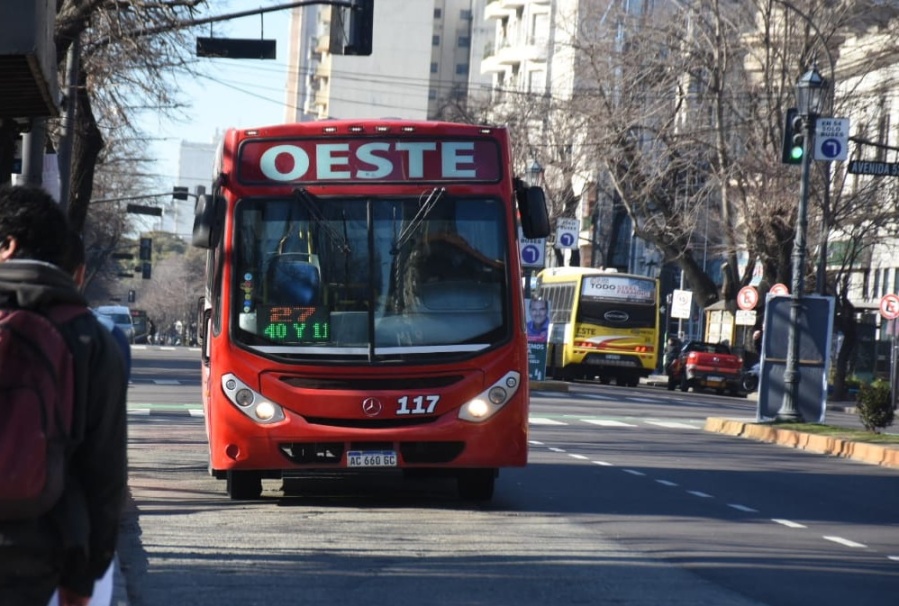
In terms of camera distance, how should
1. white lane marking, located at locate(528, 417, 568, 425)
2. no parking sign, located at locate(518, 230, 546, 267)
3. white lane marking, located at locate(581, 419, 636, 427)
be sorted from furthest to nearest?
no parking sign, located at locate(518, 230, 546, 267) → white lane marking, located at locate(581, 419, 636, 427) → white lane marking, located at locate(528, 417, 568, 425)

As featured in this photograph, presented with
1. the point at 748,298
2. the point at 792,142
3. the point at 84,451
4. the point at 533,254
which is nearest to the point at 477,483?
the point at 84,451

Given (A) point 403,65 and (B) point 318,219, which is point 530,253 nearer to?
(B) point 318,219

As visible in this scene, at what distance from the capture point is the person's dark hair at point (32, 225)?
4.27 m

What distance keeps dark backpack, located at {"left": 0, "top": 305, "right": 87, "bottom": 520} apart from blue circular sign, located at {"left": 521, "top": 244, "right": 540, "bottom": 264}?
34385mm

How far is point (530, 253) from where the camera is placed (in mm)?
38719

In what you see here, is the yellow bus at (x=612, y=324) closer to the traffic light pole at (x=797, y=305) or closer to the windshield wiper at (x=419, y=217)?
the traffic light pole at (x=797, y=305)

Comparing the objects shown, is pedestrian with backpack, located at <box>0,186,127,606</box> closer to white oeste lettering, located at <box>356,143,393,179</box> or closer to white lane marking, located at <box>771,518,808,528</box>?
white oeste lettering, located at <box>356,143,393,179</box>

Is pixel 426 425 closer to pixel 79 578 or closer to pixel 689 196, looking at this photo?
pixel 79 578

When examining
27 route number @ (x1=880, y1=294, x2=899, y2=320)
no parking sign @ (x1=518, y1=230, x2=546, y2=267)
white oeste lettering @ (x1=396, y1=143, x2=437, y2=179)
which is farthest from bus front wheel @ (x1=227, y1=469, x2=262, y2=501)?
27 route number @ (x1=880, y1=294, x2=899, y2=320)

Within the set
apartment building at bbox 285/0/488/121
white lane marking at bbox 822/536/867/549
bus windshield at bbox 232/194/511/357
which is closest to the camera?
white lane marking at bbox 822/536/867/549

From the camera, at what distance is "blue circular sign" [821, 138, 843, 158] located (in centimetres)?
2692

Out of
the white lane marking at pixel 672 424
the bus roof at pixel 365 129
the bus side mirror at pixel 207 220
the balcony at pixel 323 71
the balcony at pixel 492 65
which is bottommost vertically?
the white lane marking at pixel 672 424

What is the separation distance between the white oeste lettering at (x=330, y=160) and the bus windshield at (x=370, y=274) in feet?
0.70

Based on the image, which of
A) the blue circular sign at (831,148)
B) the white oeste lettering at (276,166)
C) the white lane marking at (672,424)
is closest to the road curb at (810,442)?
the white lane marking at (672,424)
